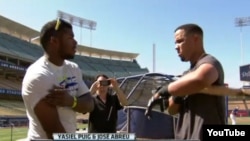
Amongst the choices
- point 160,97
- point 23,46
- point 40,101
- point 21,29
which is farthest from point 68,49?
point 21,29

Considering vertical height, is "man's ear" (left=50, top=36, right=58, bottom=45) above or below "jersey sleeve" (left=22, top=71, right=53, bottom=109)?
above

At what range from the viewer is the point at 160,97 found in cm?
→ 210

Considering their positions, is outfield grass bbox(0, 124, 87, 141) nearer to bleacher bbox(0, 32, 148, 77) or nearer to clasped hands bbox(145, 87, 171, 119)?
clasped hands bbox(145, 87, 171, 119)

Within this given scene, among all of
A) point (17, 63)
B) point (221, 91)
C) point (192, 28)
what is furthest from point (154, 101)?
point (17, 63)

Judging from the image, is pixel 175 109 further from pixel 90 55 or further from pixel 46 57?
pixel 90 55

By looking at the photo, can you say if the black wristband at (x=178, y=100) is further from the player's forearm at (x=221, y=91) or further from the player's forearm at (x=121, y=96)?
the player's forearm at (x=121, y=96)

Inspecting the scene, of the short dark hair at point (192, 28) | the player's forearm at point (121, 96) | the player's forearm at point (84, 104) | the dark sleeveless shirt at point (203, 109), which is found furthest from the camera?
the player's forearm at point (121, 96)

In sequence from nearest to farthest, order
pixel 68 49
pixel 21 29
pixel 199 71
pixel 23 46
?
1. pixel 199 71
2. pixel 68 49
3. pixel 23 46
4. pixel 21 29

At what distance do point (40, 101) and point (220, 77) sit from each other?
1141 millimetres

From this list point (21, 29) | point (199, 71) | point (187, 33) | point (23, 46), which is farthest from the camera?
point (21, 29)

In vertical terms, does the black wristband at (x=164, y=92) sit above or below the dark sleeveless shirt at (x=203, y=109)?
above

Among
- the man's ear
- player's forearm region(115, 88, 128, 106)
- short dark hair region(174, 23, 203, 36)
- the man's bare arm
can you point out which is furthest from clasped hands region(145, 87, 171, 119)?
player's forearm region(115, 88, 128, 106)

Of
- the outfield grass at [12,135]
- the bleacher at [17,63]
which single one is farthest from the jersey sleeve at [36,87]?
the bleacher at [17,63]

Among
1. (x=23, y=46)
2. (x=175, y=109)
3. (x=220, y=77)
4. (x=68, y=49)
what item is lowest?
(x=175, y=109)
